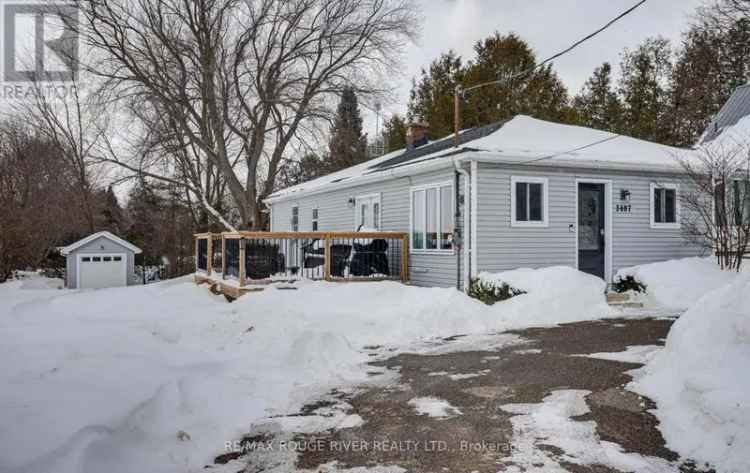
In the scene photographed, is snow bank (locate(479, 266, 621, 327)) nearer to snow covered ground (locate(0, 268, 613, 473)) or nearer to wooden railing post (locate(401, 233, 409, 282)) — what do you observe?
snow covered ground (locate(0, 268, 613, 473))

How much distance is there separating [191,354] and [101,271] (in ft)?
38.5

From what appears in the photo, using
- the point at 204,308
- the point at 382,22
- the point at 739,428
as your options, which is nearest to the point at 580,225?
the point at 204,308

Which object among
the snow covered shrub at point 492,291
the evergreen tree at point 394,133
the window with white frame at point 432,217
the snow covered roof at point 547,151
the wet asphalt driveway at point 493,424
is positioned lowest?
the wet asphalt driveway at point 493,424

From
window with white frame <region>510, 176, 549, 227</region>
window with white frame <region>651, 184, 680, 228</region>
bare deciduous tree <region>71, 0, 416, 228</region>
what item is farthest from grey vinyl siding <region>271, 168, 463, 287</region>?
bare deciduous tree <region>71, 0, 416, 228</region>

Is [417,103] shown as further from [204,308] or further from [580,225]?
[204,308]

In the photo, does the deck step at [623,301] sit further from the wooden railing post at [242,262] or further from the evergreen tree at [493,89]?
the evergreen tree at [493,89]

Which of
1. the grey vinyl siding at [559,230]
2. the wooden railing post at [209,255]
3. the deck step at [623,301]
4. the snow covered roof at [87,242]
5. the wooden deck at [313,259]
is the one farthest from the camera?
the snow covered roof at [87,242]

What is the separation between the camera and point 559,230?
11266 millimetres

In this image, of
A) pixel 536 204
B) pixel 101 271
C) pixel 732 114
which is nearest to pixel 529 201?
pixel 536 204

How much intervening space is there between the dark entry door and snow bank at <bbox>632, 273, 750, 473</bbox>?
6367 millimetres

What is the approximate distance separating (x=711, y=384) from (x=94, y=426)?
4190 mm

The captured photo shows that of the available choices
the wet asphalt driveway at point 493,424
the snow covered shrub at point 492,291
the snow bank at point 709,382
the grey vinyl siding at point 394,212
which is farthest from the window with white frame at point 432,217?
the snow bank at point 709,382

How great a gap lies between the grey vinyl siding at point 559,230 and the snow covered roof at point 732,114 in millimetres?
4889

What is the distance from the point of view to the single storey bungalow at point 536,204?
35.3 feet
